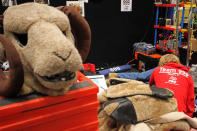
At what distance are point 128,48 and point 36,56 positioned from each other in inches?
130

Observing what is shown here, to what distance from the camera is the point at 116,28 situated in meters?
3.41

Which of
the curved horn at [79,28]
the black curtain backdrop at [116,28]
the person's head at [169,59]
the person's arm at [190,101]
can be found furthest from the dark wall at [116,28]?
the curved horn at [79,28]

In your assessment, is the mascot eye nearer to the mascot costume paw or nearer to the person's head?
the mascot costume paw

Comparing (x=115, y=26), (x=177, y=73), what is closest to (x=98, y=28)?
(x=115, y=26)

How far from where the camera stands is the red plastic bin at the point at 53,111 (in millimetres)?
512

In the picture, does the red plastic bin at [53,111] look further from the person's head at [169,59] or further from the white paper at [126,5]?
the white paper at [126,5]

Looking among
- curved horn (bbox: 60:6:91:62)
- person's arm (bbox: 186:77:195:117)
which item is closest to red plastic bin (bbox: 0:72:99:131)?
curved horn (bbox: 60:6:91:62)

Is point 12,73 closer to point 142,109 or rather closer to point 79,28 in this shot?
point 79,28

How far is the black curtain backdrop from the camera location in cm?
316

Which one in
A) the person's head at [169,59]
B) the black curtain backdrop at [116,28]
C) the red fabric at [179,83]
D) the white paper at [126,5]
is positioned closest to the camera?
the red fabric at [179,83]

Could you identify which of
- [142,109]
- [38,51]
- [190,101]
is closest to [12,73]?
[38,51]

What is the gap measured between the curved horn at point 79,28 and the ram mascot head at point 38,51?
0.03 m

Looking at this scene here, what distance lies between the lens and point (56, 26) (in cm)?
56

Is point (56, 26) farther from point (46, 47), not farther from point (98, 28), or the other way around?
point (98, 28)
